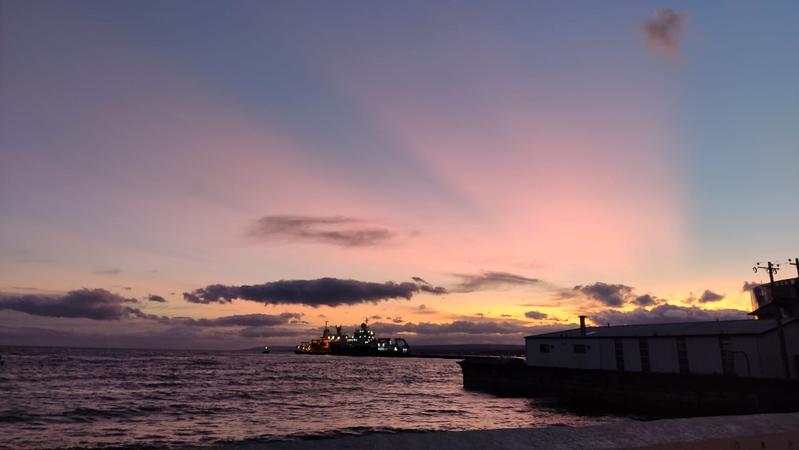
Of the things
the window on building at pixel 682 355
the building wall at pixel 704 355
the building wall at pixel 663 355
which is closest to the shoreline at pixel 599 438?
the building wall at pixel 704 355

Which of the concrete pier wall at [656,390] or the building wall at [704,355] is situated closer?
the concrete pier wall at [656,390]

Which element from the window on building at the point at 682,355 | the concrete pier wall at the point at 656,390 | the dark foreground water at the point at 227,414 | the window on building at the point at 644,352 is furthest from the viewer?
the window on building at the point at 644,352

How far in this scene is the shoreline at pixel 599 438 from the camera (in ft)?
13.8

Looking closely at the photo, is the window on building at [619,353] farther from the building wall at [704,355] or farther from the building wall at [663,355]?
the building wall at [704,355]

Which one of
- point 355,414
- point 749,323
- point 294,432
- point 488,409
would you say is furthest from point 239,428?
point 749,323

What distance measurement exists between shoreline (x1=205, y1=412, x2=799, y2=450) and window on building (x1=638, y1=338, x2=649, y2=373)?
2130 inches

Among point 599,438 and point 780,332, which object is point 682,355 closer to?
point 780,332

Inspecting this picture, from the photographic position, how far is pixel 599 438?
4.33 m

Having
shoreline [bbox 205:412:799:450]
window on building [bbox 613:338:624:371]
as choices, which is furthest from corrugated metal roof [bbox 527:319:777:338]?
shoreline [bbox 205:412:799:450]

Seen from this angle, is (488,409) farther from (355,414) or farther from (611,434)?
(611,434)

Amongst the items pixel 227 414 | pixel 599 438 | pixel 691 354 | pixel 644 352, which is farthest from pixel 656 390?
pixel 599 438

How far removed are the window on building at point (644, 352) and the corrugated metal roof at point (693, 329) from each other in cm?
84

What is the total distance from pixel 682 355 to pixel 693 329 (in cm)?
331

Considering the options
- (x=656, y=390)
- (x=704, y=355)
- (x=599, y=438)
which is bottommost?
(x=656, y=390)
